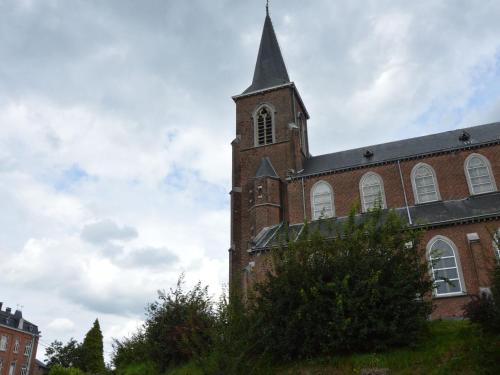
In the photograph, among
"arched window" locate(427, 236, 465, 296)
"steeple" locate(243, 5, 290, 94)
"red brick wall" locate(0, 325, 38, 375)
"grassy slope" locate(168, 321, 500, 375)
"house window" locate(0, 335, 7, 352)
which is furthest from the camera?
"red brick wall" locate(0, 325, 38, 375)

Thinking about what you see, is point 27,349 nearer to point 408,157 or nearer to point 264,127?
point 264,127

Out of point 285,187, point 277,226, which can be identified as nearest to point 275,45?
point 285,187

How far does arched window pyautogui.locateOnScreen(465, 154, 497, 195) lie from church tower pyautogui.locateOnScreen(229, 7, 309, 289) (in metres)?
10.8

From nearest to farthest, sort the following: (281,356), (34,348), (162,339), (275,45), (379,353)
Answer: (379,353) → (281,356) → (162,339) → (275,45) → (34,348)

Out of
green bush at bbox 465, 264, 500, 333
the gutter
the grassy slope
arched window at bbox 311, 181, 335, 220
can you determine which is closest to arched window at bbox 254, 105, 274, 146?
the gutter

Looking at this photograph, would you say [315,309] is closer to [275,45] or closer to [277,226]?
[277,226]

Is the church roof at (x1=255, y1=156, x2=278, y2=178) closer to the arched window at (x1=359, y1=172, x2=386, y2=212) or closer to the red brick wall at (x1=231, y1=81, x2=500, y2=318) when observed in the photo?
the red brick wall at (x1=231, y1=81, x2=500, y2=318)

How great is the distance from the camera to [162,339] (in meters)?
19.3

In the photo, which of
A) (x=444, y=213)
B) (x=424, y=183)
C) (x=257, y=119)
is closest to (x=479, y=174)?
(x=424, y=183)

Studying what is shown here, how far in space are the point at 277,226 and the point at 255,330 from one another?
Answer: 14.7 m

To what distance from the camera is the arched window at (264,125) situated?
33850mm

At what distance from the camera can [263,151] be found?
109 feet

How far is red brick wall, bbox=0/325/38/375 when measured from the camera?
49781 millimetres

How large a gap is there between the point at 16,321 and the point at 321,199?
44164 millimetres
